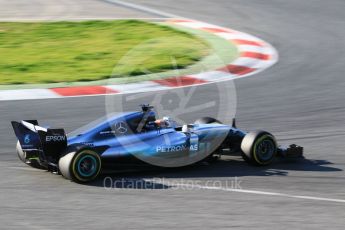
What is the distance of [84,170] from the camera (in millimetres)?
9375

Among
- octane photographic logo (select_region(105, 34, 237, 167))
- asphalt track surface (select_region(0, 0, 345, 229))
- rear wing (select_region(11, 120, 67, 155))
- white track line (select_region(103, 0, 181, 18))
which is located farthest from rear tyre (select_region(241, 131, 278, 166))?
white track line (select_region(103, 0, 181, 18))

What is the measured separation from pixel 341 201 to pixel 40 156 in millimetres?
3578

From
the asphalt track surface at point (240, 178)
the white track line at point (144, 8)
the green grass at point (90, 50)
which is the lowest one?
the asphalt track surface at point (240, 178)

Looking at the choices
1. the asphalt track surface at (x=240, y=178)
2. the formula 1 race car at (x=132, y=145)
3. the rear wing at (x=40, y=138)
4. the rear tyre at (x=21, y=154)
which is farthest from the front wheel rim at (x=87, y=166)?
the rear tyre at (x=21, y=154)

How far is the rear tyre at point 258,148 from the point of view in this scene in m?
10.3

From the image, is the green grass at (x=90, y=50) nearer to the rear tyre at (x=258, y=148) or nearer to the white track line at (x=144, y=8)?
the white track line at (x=144, y=8)

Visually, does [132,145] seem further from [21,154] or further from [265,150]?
[265,150]

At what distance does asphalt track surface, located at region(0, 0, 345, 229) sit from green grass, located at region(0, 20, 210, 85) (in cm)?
166

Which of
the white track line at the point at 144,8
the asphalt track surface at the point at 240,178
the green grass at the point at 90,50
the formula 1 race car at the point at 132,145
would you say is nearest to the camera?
the asphalt track surface at the point at 240,178

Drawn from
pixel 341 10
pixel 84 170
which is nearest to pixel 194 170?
pixel 84 170

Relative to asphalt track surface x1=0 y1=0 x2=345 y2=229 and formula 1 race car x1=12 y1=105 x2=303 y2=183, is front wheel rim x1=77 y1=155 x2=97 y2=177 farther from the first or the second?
asphalt track surface x1=0 y1=0 x2=345 y2=229

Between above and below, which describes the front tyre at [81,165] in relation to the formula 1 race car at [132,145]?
below

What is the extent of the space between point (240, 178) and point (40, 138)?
2481 millimetres

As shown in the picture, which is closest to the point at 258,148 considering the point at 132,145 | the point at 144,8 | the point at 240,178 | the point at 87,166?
the point at 240,178
